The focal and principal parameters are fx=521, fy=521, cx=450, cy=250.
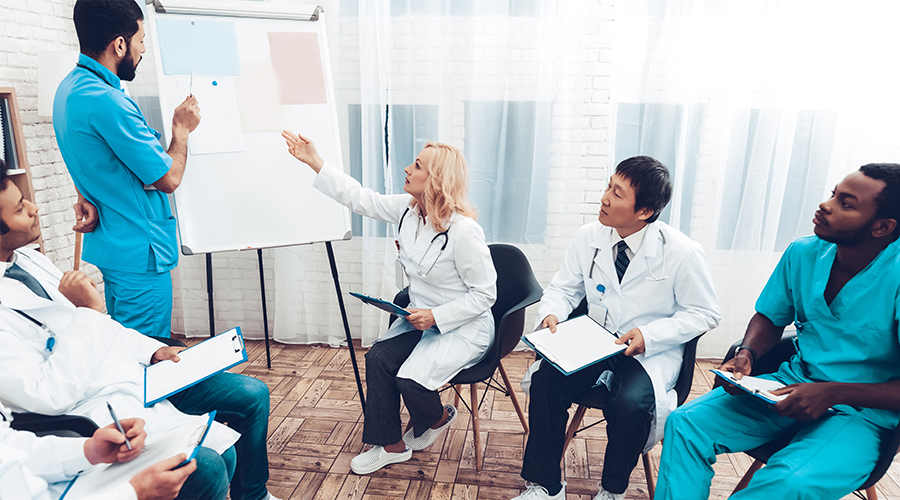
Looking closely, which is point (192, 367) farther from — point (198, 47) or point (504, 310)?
point (198, 47)

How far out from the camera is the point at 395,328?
2150 millimetres

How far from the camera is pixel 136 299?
1924 mm

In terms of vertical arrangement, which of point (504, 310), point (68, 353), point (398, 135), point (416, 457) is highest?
point (398, 135)

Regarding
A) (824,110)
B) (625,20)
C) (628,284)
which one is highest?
(625,20)

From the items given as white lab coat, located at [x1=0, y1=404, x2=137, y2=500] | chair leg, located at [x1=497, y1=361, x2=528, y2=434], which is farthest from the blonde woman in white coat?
white lab coat, located at [x1=0, y1=404, x2=137, y2=500]

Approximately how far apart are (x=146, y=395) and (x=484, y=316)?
1186 millimetres

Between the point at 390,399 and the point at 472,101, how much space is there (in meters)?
1.67

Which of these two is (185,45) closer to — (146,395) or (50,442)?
(146,395)

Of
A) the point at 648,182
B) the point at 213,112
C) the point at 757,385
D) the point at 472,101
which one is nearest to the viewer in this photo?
the point at 757,385

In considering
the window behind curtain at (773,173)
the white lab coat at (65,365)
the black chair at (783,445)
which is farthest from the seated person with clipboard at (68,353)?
the window behind curtain at (773,173)

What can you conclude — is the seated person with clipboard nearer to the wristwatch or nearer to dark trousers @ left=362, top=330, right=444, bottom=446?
dark trousers @ left=362, top=330, right=444, bottom=446

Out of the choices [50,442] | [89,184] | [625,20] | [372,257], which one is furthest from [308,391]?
[625,20]

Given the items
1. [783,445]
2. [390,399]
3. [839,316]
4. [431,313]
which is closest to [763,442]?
[783,445]

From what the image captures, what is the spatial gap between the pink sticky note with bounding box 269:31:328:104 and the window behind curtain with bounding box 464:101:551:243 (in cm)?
92
